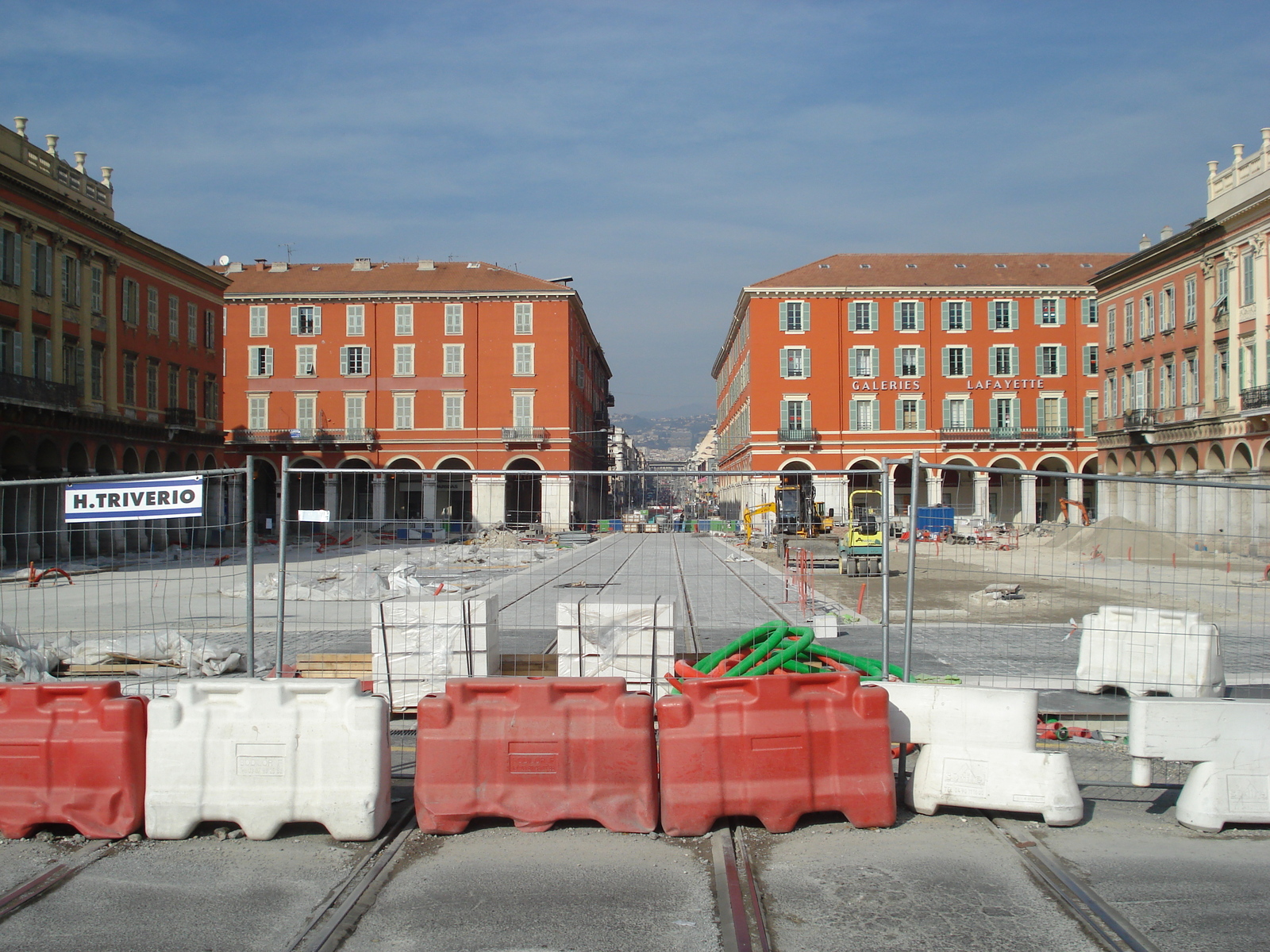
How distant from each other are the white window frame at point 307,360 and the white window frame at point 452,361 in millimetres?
8206

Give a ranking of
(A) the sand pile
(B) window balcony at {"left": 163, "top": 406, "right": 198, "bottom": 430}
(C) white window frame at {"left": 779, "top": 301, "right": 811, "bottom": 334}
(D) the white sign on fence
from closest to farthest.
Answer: (D) the white sign on fence, (A) the sand pile, (B) window balcony at {"left": 163, "top": 406, "right": 198, "bottom": 430}, (C) white window frame at {"left": 779, "top": 301, "right": 811, "bottom": 334}

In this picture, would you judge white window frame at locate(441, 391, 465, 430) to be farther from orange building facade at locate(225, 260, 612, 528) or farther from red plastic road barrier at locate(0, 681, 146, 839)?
red plastic road barrier at locate(0, 681, 146, 839)

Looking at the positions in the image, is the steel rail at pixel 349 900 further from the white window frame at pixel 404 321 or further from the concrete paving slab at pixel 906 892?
the white window frame at pixel 404 321

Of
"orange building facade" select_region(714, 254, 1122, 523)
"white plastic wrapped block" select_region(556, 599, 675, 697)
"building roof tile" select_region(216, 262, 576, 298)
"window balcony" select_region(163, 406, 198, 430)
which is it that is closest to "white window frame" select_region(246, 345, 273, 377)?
"building roof tile" select_region(216, 262, 576, 298)

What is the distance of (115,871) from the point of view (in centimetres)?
515

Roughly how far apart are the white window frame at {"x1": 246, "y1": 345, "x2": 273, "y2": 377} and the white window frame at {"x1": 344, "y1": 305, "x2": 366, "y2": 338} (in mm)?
5324

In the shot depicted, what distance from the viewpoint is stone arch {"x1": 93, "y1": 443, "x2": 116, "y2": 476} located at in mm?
39344

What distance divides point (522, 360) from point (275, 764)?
175 feet

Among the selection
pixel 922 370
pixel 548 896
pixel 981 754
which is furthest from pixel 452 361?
pixel 548 896

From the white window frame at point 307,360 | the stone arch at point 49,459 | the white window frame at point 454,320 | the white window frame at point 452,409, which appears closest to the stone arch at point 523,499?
the stone arch at point 49,459

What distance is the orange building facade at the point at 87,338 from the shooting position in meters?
33.6

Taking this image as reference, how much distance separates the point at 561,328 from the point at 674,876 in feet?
178

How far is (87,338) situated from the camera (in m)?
38.3

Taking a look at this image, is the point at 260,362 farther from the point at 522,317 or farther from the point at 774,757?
the point at 774,757
